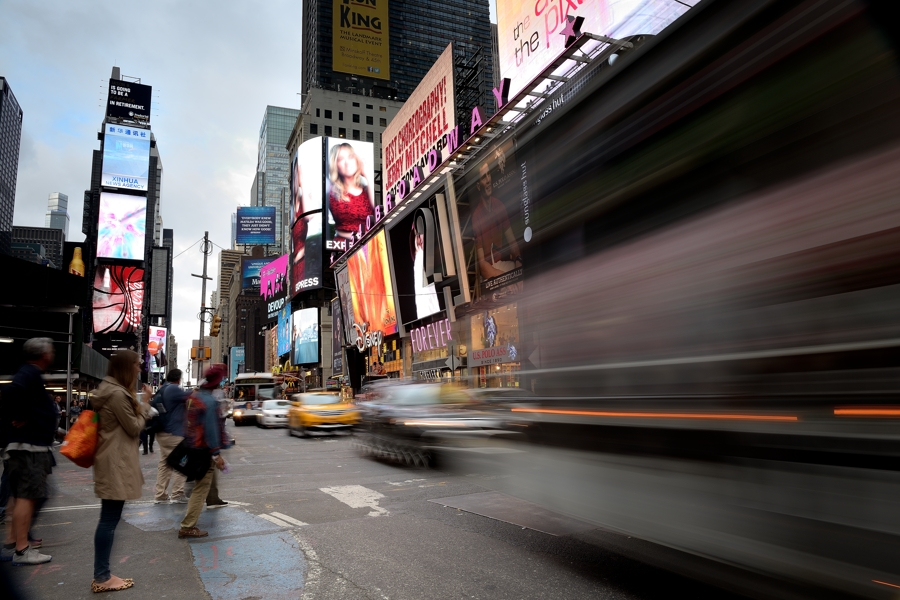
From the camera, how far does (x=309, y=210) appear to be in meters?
78.4

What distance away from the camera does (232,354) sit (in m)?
165

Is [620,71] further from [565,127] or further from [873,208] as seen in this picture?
[873,208]

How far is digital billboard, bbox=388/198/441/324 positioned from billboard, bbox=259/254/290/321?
68138mm

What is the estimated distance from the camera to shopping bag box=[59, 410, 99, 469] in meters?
4.57

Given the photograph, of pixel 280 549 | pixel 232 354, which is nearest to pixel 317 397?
pixel 280 549

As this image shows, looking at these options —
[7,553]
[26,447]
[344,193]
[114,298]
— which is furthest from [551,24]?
[344,193]

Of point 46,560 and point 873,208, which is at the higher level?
point 873,208

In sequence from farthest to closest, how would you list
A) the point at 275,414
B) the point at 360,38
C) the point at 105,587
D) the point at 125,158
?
the point at 360,38
the point at 125,158
the point at 275,414
the point at 105,587

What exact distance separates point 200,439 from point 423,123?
143 feet

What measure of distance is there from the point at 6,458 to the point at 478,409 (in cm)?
562

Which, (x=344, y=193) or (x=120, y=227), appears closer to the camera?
(x=120, y=227)

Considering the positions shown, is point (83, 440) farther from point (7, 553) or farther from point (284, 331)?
point (284, 331)

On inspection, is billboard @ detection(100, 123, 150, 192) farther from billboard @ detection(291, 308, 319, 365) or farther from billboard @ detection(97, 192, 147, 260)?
billboard @ detection(291, 308, 319, 365)

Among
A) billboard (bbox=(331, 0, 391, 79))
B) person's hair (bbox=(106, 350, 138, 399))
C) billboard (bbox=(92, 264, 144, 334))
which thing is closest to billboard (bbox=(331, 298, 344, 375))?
billboard (bbox=(92, 264, 144, 334))
